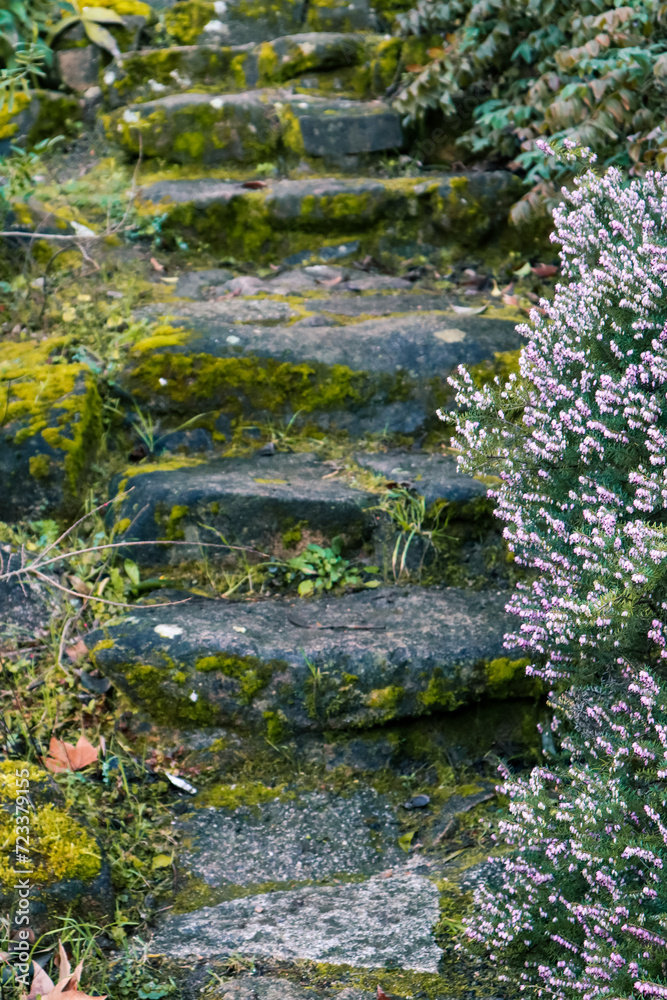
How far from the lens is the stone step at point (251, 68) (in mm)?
5176

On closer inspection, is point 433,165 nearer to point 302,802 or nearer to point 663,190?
point 663,190

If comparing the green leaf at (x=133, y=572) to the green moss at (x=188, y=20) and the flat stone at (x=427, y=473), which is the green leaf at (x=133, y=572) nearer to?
the flat stone at (x=427, y=473)


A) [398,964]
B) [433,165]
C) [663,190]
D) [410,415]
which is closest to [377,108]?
[433,165]

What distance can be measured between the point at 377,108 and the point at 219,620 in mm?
3494

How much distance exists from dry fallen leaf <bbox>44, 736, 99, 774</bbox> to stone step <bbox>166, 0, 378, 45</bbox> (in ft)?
16.4

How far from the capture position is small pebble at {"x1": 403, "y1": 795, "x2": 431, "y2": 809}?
8.52 ft

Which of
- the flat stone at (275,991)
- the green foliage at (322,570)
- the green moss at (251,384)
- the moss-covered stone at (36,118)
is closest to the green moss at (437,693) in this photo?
the green foliage at (322,570)

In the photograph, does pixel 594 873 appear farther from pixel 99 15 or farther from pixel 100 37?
pixel 99 15

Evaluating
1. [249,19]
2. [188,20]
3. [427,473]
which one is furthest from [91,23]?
[427,473]

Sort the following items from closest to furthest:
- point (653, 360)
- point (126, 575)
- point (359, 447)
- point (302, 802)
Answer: point (653, 360)
point (302, 802)
point (126, 575)
point (359, 447)

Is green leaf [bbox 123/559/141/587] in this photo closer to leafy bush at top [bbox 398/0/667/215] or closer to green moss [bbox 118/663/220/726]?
green moss [bbox 118/663/220/726]

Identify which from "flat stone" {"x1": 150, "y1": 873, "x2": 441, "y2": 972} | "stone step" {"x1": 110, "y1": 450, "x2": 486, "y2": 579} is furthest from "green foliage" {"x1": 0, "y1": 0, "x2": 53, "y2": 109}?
"flat stone" {"x1": 150, "y1": 873, "x2": 441, "y2": 972}

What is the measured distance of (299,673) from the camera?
264cm

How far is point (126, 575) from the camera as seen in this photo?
3.07m
